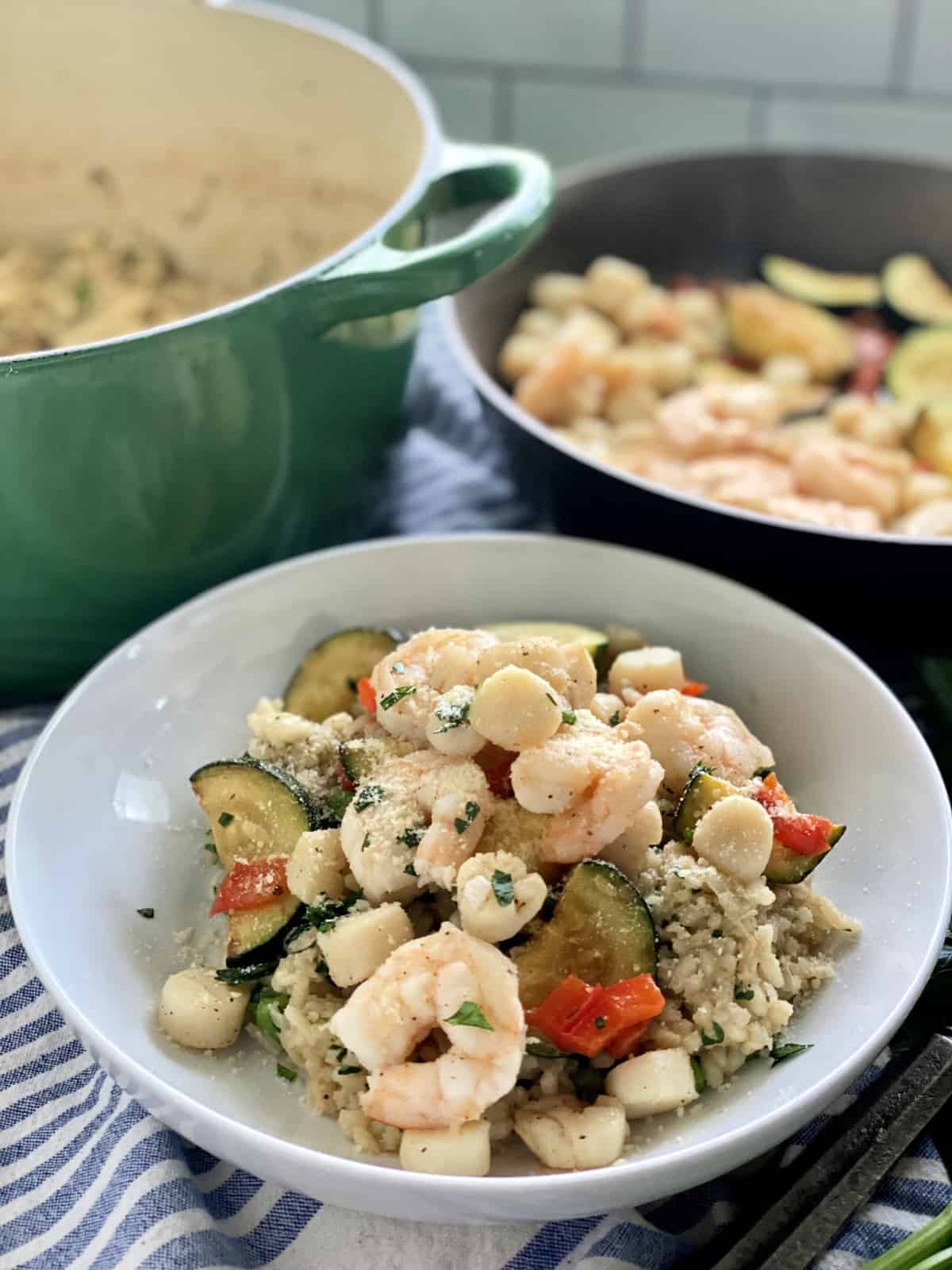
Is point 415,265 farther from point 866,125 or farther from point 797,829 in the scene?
point 866,125

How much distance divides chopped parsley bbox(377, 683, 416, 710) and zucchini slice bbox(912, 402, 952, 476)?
749 millimetres

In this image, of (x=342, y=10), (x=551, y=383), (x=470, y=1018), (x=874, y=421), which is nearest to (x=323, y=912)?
(x=470, y=1018)

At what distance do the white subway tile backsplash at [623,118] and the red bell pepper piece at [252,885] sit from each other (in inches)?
63.5

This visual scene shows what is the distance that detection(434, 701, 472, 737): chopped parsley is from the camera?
3.05ft

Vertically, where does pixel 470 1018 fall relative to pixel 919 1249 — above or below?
above

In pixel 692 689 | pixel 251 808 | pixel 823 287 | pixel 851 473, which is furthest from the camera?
pixel 823 287

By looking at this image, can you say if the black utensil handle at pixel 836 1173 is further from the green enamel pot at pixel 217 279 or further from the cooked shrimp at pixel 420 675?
the green enamel pot at pixel 217 279

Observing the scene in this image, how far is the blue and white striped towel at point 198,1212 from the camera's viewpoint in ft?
2.88

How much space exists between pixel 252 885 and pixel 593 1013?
26 centimetres

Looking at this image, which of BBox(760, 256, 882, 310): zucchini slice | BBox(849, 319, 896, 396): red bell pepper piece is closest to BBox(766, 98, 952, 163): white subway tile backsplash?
BBox(760, 256, 882, 310): zucchini slice

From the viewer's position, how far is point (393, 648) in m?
1.15

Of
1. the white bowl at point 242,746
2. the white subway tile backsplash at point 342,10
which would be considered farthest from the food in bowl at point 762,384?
the white subway tile backsplash at point 342,10

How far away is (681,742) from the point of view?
3.27 ft

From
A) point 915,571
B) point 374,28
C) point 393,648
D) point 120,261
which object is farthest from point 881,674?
point 374,28
